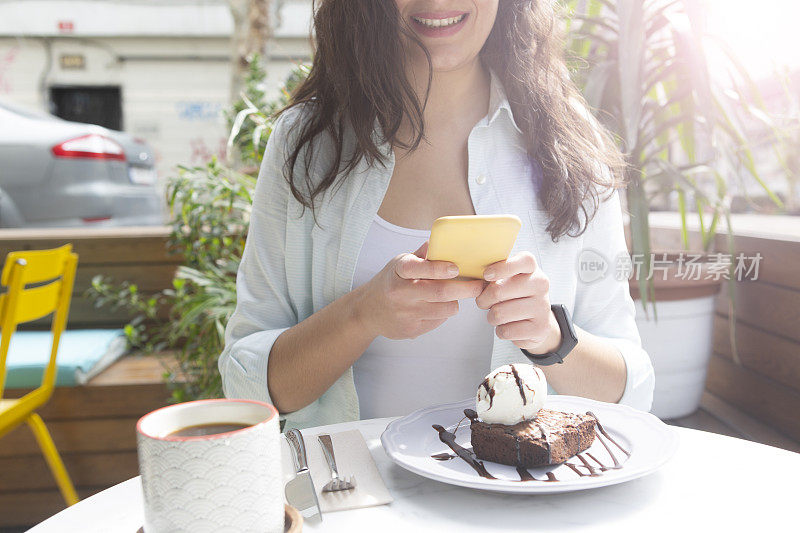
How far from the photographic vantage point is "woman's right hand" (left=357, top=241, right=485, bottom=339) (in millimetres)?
802

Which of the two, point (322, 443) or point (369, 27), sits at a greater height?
point (369, 27)

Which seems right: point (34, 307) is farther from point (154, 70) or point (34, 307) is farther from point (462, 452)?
point (154, 70)

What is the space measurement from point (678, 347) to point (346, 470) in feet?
5.62

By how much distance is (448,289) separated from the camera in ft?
2.70

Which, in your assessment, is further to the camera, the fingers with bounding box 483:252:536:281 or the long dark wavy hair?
the long dark wavy hair

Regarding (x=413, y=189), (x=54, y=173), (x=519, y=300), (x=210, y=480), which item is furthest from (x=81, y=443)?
(x=210, y=480)

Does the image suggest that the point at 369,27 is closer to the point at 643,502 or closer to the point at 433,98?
the point at 433,98

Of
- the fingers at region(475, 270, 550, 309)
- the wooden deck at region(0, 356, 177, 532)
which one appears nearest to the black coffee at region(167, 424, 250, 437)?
the fingers at region(475, 270, 550, 309)

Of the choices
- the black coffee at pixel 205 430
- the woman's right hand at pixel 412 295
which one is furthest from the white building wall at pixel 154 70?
the black coffee at pixel 205 430

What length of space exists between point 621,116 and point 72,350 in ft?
7.26

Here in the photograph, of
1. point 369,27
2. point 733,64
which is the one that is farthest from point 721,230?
point 369,27

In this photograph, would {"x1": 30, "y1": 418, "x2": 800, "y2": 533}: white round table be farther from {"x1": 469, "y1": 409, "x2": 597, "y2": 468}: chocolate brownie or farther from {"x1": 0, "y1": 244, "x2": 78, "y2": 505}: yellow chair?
{"x1": 0, "y1": 244, "x2": 78, "y2": 505}: yellow chair

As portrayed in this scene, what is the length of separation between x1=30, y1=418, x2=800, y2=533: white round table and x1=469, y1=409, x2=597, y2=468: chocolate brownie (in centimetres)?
6

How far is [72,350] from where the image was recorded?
8.27 feet
